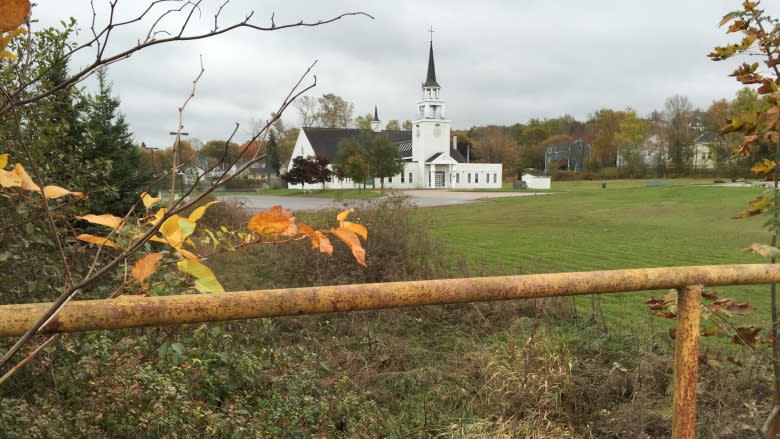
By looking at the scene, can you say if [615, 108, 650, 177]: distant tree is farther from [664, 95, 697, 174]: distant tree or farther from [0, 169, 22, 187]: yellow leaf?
[0, 169, 22, 187]: yellow leaf

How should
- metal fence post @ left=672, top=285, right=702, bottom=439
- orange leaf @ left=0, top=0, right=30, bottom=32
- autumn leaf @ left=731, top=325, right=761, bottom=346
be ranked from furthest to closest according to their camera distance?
autumn leaf @ left=731, top=325, right=761, bottom=346, metal fence post @ left=672, top=285, right=702, bottom=439, orange leaf @ left=0, top=0, right=30, bottom=32

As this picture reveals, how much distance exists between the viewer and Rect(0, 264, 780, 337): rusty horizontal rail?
3.10 ft

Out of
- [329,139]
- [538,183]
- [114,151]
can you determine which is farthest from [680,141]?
[114,151]

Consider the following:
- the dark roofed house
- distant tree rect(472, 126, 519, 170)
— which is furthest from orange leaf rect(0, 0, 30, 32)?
the dark roofed house

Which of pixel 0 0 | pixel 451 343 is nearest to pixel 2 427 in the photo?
pixel 0 0

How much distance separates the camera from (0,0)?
0.77 metres

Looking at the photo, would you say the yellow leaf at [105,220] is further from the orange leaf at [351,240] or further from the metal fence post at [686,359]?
the metal fence post at [686,359]

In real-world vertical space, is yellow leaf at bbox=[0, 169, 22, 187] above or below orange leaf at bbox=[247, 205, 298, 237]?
above

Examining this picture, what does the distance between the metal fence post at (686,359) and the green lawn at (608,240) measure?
515cm

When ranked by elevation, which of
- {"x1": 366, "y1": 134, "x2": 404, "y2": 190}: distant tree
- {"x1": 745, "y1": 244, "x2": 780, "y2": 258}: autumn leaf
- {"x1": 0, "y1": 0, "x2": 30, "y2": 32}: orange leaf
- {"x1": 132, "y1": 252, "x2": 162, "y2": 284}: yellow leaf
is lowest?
{"x1": 745, "y1": 244, "x2": 780, "y2": 258}: autumn leaf

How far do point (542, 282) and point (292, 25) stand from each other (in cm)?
74

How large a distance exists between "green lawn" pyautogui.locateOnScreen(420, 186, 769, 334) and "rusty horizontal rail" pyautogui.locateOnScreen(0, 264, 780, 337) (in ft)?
17.5

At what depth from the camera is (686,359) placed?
1.40m

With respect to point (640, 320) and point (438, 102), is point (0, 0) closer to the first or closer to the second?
point (640, 320)
